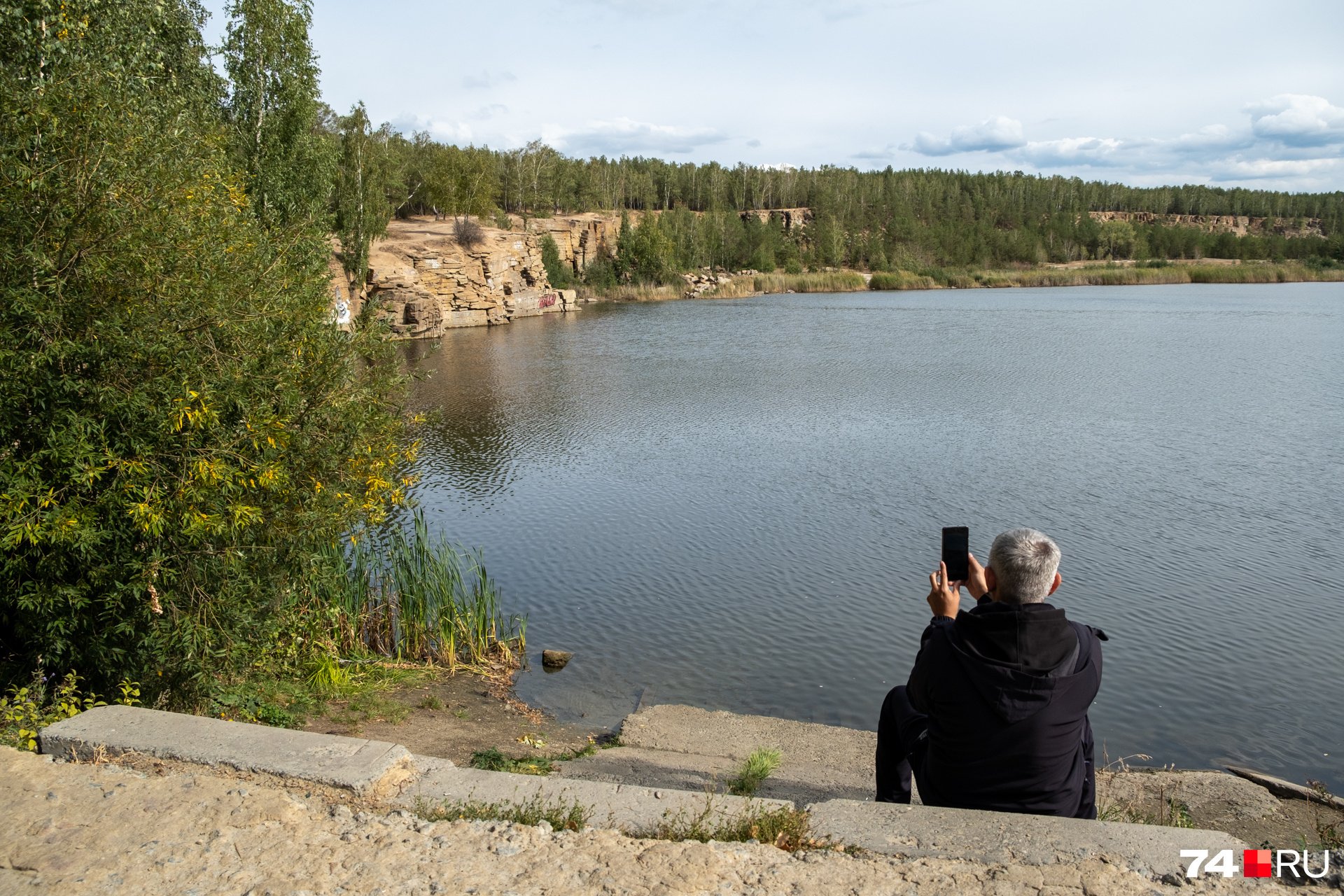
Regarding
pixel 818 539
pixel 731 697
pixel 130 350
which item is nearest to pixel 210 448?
pixel 130 350

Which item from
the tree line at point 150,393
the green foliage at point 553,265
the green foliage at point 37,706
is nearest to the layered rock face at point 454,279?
the green foliage at point 553,265

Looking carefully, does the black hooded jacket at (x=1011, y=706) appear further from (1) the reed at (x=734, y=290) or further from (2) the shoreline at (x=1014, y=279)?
(2) the shoreline at (x=1014, y=279)

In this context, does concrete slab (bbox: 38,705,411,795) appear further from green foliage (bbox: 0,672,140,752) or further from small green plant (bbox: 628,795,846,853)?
small green plant (bbox: 628,795,846,853)

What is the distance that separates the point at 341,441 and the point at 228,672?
194cm

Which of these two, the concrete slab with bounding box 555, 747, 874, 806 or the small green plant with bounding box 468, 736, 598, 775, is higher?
the small green plant with bounding box 468, 736, 598, 775

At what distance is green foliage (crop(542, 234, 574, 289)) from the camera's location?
62.1 meters

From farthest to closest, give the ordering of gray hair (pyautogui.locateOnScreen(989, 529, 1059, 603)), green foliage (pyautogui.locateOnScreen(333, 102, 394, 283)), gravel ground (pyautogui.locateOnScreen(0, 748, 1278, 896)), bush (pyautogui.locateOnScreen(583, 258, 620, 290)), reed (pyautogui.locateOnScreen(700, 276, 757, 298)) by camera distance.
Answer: reed (pyautogui.locateOnScreen(700, 276, 757, 298)) < bush (pyautogui.locateOnScreen(583, 258, 620, 290)) < green foliage (pyautogui.locateOnScreen(333, 102, 394, 283)) < gray hair (pyautogui.locateOnScreen(989, 529, 1059, 603)) < gravel ground (pyautogui.locateOnScreen(0, 748, 1278, 896))

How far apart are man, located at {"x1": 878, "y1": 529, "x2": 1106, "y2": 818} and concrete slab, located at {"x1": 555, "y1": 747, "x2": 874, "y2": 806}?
6.28ft

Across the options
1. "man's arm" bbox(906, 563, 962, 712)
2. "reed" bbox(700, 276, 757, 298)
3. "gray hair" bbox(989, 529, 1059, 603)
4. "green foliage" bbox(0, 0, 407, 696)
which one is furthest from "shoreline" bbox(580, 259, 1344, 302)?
"gray hair" bbox(989, 529, 1059, 603)

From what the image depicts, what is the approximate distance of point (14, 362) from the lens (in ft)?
18.6

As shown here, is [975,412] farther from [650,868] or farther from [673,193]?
[673,193]

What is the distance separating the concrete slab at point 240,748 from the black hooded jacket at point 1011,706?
104 inches

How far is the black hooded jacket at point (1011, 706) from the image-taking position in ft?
12.9

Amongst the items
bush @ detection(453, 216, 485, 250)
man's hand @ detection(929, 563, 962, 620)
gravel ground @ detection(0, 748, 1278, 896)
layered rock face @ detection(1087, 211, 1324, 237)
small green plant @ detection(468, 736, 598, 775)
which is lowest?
small green plant @ detection(468, 736, 598, 775)
